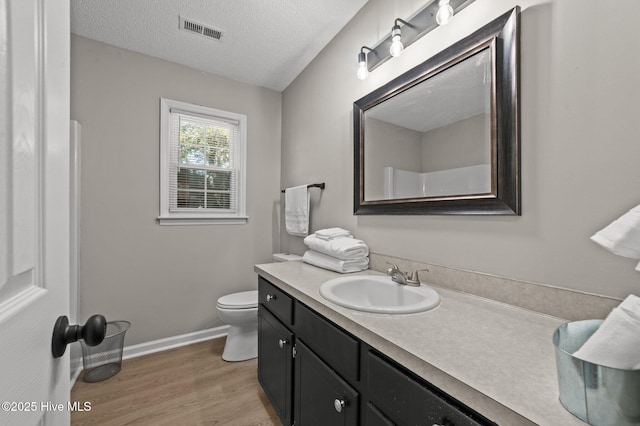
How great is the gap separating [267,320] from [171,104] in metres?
2.01

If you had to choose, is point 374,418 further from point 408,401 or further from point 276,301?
point 276,301

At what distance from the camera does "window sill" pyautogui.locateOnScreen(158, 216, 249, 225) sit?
2342mm

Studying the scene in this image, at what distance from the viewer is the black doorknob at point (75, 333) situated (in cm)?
46

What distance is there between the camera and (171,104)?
2.36 meters

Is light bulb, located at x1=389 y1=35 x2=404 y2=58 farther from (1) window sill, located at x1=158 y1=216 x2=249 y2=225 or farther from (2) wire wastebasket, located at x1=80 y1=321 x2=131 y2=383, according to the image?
(2) wire wastebasket, located at x1=80 y1=321 x2=131 y2=383

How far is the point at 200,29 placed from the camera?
1.98 m

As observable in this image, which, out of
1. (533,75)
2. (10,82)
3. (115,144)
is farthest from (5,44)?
(115,144)

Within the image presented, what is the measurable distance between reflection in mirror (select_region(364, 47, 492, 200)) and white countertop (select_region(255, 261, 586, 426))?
498mm

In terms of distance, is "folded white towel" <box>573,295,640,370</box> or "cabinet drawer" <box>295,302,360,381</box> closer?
"folded white towel" <box>573,295,640,370</box>

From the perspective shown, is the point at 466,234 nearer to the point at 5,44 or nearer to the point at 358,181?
the point at 358,181

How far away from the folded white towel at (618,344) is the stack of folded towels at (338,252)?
1127 millimetres

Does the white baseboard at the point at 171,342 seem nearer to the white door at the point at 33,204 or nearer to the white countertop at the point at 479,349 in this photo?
the white countertop at the point at 479,349

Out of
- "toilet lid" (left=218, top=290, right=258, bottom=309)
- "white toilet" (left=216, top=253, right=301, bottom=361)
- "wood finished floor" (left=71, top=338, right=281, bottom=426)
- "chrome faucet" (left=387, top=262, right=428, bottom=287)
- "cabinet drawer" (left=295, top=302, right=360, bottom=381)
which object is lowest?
"wood finished floor" (left=71, top=338, right=281, bottom=426)

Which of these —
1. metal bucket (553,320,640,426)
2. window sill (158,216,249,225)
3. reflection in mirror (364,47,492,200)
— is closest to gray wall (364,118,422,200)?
reflection in mirror (364,47,492,200)
